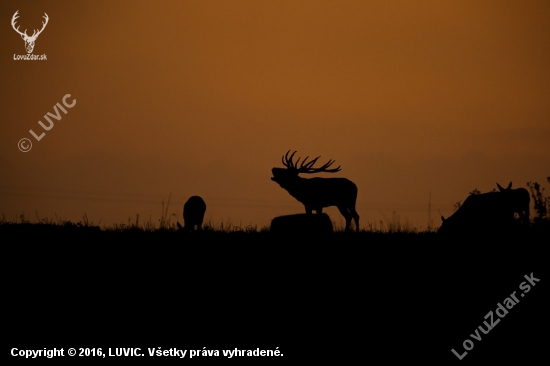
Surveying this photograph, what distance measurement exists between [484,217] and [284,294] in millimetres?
5342

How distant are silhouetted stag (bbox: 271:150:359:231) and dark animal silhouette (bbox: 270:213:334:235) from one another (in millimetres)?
3692

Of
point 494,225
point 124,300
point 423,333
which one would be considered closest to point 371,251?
point 494,225

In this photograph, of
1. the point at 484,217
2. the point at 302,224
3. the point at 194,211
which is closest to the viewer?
the point at 484,217

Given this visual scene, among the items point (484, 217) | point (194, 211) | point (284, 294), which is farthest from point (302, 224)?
point (194, 211)

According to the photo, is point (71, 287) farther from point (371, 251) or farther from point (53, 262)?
point (371, 251)

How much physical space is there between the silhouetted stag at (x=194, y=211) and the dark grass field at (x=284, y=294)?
17.2ft

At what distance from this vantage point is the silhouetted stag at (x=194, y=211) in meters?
21.8

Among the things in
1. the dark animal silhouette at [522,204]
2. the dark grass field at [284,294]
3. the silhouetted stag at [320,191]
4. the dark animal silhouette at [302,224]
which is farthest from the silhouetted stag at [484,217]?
the silhouetted stag at [320,191]

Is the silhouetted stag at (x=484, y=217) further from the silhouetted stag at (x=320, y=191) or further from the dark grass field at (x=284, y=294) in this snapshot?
the silhouetted stag at (x=320, y=191)

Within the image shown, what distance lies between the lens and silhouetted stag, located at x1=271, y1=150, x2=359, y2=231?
21.9 meters

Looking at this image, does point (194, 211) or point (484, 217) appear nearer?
point (484, 217)

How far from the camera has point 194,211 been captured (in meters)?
22.0

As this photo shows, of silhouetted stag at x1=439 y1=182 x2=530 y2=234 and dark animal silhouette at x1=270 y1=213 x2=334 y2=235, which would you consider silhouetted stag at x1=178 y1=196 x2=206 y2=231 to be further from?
silhouetted stag at x1=439 y1=182 x2=530 y2=234

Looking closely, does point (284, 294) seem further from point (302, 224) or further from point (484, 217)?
point (484, 217)
